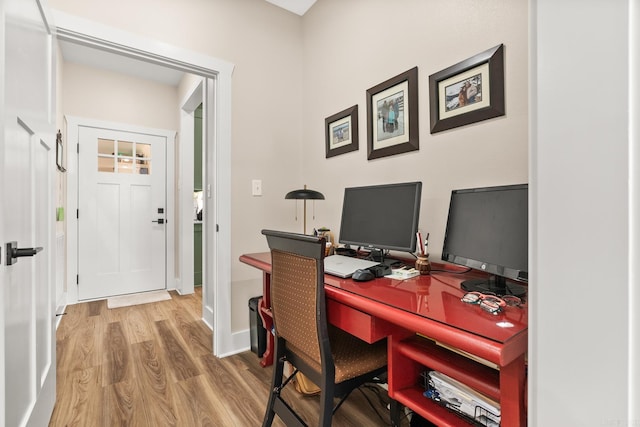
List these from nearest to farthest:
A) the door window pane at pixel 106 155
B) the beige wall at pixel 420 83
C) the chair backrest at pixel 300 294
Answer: the chair backrest at pixel 300 294 → the beige wall at pixel 420 83 → the door window pane at pixel 106 155

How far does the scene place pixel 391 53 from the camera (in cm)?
181

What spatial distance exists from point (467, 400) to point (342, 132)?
1715mm

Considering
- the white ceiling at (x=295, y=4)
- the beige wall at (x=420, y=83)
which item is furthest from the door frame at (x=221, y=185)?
the white ceiling at (x=295, y=4)

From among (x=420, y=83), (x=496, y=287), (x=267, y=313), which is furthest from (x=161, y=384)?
(x=420, y=83)

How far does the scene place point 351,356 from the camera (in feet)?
4.03

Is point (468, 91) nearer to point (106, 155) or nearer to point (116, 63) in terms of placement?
point (116, 63)

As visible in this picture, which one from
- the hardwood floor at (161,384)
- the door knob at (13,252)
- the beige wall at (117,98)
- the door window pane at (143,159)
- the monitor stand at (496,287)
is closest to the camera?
the door knob at (13,252)

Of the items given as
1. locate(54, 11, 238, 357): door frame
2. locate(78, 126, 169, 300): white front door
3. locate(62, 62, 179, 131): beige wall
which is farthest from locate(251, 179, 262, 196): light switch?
locate(62, 62, 179, 131): beige wall

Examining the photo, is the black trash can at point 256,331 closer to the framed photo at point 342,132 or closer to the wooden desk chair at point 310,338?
the wooden desk chair at point 310,338

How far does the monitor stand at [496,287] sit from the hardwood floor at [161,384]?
3.00ft

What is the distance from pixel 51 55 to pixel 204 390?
195cm

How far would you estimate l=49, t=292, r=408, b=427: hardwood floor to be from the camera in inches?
61.4

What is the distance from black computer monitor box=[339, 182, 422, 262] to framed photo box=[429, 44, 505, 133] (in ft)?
1.30

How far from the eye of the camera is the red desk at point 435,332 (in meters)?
0.72
